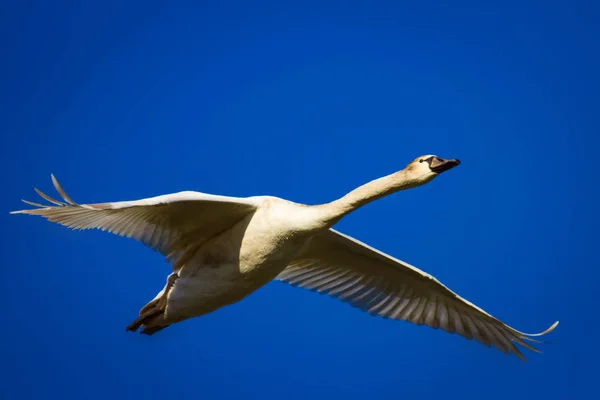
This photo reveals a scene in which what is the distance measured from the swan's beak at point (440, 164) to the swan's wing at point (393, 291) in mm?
2715

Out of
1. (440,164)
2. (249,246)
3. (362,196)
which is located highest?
(440,164)

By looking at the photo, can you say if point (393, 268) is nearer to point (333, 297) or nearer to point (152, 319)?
point (333, 297)

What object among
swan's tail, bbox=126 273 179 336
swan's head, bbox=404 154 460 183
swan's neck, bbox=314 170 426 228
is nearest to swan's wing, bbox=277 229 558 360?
swan's tail, bbox=126 273 179 336

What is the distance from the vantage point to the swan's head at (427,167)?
31.1ft

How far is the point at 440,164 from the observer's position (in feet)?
31.2

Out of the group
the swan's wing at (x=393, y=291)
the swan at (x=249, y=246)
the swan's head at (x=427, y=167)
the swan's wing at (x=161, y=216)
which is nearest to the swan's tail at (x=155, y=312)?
the swan at (x=249, y=246)

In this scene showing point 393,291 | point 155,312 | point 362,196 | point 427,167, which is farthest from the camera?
point 393,291

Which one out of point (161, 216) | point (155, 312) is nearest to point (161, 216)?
point (161, 216)

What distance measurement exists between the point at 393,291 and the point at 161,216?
152 inches

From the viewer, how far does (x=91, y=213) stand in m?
9.56

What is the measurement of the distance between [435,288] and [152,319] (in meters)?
3.77

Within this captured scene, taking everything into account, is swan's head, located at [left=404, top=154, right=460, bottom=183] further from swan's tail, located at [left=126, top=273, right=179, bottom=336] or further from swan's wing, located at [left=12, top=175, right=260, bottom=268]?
swan's tail, located at [left=126, top=273, right=179, bottom=336]

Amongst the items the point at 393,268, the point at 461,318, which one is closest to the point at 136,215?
the point at 393,268

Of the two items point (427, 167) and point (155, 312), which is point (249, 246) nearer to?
point (155, 312)
